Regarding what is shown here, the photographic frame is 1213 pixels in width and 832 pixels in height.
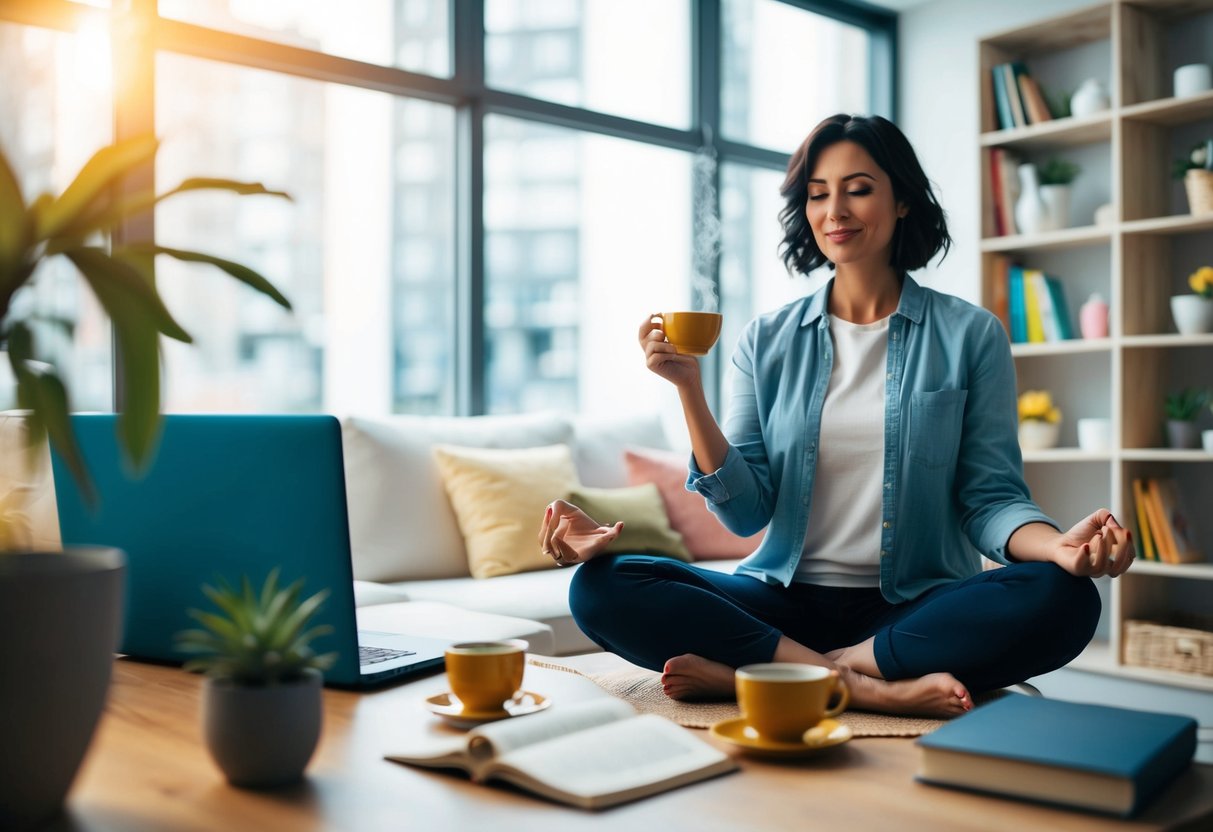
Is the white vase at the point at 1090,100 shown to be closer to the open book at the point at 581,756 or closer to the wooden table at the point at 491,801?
the wooden table at the point at 491,801

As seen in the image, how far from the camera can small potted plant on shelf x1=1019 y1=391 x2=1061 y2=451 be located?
4.17 m

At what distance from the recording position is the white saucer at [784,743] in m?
1.00

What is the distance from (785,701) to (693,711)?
0.45 metres

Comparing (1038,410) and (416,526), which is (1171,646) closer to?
(1038,410)

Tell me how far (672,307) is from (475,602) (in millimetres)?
2064

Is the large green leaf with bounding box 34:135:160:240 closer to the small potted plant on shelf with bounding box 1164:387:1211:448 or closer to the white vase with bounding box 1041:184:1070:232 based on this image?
the small potted plant on shelf with bounding box 1164:387:1211:448

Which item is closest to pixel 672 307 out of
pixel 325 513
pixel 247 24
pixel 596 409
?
pixel 596 409

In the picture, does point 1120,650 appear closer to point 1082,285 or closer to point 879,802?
point 1082,285

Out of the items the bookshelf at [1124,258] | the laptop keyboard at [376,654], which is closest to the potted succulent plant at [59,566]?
the laptop keyboard at [376,654]

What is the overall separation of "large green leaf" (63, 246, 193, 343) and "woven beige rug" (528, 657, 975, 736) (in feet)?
2.54

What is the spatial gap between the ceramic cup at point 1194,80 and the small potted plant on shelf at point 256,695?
373 centimetres

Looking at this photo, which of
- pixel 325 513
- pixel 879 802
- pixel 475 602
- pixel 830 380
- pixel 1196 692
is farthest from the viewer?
pixel 1196 692

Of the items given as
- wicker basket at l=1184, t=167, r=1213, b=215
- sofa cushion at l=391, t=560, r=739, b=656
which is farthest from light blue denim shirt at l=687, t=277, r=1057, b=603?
wicker basket at l=1184, t=167, r=1213, b=215

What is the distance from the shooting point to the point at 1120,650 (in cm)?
379
